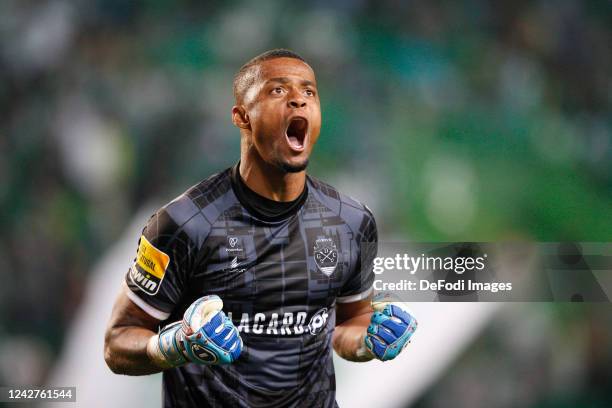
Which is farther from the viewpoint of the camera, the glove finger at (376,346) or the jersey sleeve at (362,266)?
the jersey sleeve at (362,266)

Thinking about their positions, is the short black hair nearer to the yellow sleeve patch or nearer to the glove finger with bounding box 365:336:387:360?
the yellow sleeve patch

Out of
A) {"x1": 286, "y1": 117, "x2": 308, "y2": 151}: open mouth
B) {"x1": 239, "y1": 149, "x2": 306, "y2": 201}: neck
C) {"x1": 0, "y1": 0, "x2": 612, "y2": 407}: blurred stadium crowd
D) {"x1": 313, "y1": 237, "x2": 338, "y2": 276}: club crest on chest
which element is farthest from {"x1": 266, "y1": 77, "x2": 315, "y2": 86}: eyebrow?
{"x1": 0, "y1": 0, "x2": 612, "y2": 407}: blurred stadium crowd

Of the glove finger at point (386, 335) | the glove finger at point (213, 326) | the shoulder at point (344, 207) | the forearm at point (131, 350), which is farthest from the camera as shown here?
the shoulder at point (344, 207)

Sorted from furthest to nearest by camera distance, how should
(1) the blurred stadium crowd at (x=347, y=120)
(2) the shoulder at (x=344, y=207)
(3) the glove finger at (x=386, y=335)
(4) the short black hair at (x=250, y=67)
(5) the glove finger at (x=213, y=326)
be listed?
(1) the blurred stadium crowd at (x=347, y=120) < (2) the shoulder at (x=344, y=207) < (4) the short black hair at (x=250, y=67) < (3) the glove finger at (x=386, y=335) < (5) the glove finger at (x=213, y=326)

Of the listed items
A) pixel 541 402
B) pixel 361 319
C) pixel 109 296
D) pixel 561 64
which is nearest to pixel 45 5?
pixel 109 296

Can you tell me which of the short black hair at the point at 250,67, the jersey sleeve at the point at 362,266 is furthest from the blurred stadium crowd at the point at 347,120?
the short black hair at the point at 250,67

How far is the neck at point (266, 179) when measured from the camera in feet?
8.04

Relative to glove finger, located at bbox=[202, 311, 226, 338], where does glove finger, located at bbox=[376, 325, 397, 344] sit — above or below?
above

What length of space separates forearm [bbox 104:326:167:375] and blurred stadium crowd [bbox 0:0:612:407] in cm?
128

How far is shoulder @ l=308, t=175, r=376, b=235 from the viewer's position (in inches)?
103

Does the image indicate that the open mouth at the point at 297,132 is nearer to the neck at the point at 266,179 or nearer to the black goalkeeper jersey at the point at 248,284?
the neck at the point at 266,179

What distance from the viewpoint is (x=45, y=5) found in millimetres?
3648

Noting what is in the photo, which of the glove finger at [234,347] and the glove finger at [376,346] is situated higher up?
the glove finger at [376,346]

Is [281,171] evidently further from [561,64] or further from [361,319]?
[561,64]
